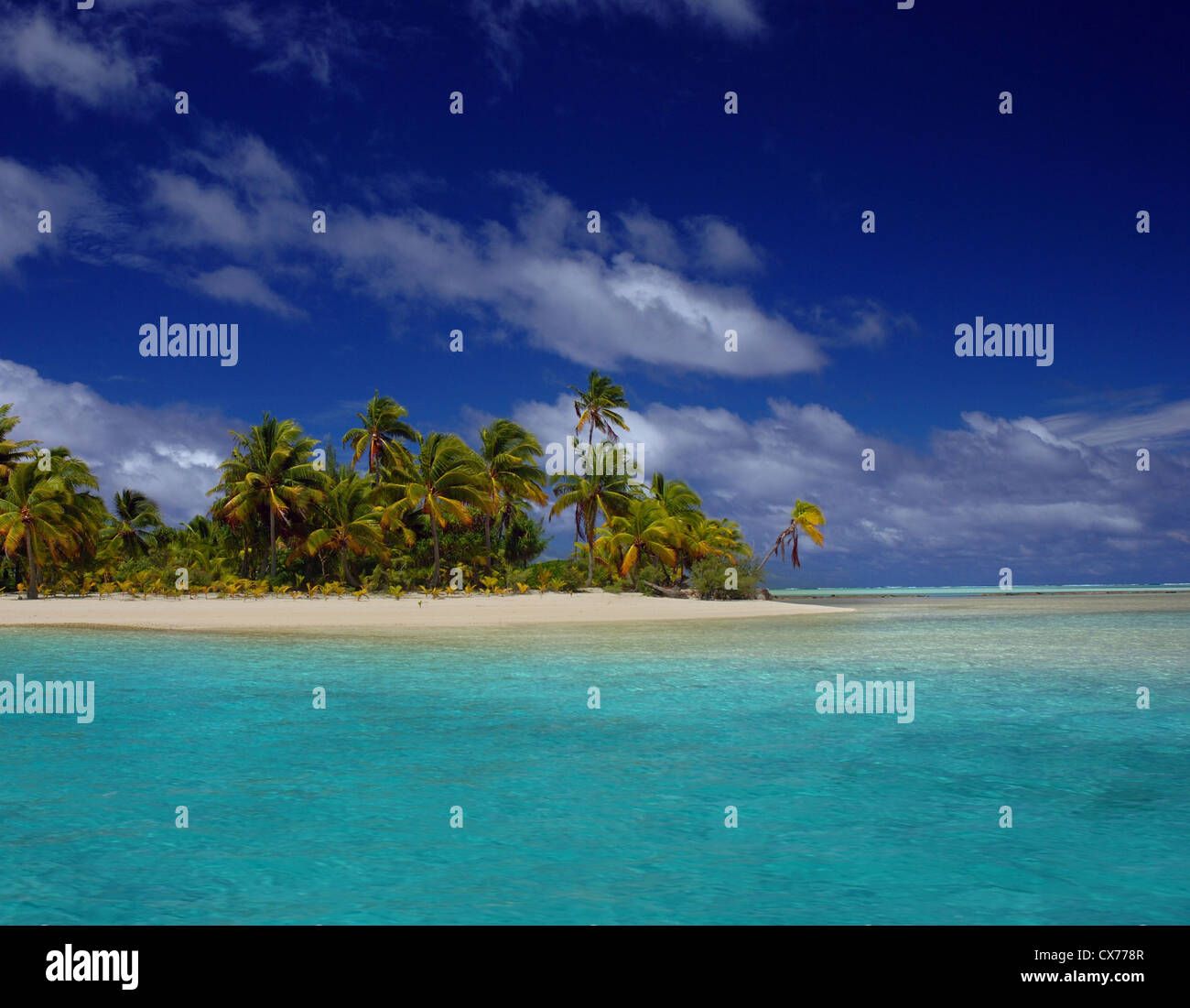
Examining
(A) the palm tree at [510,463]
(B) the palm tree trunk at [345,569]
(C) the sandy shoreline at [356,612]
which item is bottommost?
(C) the sandy shoreline at [356,612]

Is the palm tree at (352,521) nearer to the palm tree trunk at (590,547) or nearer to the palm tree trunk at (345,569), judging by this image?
the palm tree trunk at (345,569)

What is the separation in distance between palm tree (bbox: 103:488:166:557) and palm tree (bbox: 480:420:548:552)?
1961cm

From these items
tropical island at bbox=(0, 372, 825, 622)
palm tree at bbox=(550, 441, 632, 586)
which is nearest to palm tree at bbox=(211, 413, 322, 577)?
tropical island at bbox=(0, 372, 825, 622)

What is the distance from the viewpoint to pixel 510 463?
1811 inches

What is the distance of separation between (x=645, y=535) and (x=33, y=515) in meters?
26.6

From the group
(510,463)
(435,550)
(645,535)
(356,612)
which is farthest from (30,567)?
(645,535)

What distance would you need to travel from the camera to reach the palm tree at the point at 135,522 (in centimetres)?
4922

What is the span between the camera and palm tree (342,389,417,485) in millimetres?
48656

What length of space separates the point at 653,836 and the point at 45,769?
19.6 feet

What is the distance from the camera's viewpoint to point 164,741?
971cm

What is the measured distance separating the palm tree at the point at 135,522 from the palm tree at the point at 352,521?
13.7 meters

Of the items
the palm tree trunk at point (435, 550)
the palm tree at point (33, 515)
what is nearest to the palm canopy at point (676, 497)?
the palm tree trunk at point (435, 550)

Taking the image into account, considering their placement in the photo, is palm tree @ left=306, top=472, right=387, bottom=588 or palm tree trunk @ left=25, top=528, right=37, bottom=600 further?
palm tree @ left=306, top=472, right=387, bottom=588

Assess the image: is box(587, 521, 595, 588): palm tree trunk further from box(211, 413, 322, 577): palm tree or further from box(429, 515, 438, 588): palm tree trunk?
box(211, 413, 322, 577): palm tree
